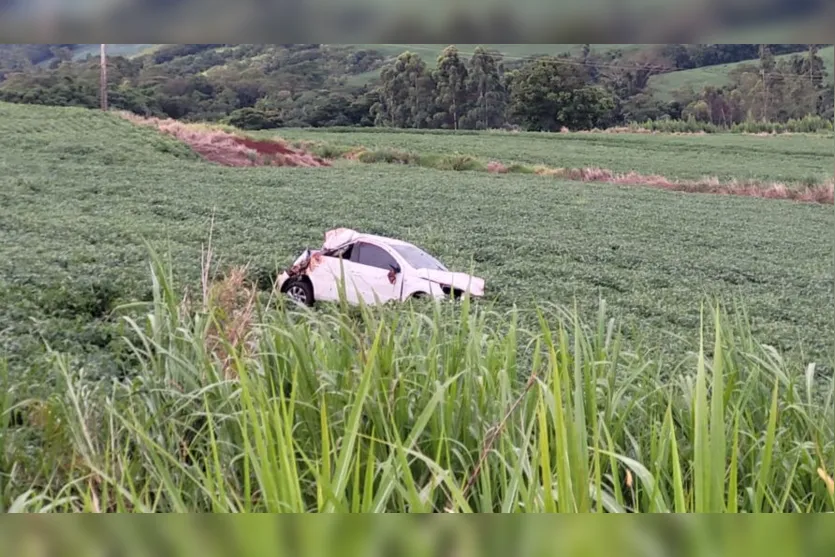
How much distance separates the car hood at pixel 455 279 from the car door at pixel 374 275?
73 millimetres

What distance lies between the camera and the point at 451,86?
1.63 meters

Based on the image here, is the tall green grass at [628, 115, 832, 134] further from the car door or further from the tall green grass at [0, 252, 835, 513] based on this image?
the car door

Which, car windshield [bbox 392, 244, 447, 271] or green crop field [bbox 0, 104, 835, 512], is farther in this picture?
car windshield [bbox 392, 244, 447, 271]

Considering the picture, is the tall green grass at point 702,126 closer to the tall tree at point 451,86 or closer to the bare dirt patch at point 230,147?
the tall tree at point 451,86

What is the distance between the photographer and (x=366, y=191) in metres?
1.92

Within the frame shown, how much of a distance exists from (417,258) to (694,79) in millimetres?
738

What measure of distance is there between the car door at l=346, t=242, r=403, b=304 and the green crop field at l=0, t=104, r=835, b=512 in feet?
0.17

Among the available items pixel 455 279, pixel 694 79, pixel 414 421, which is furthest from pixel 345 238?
pixel 694 79

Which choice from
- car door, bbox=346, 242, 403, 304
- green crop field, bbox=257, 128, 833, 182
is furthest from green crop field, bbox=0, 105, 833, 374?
car door, bbox=346, 242, 403, 304

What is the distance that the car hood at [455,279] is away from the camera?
67.9 inches

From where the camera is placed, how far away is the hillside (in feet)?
4.68

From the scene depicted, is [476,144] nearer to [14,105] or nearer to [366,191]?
[366,191]
